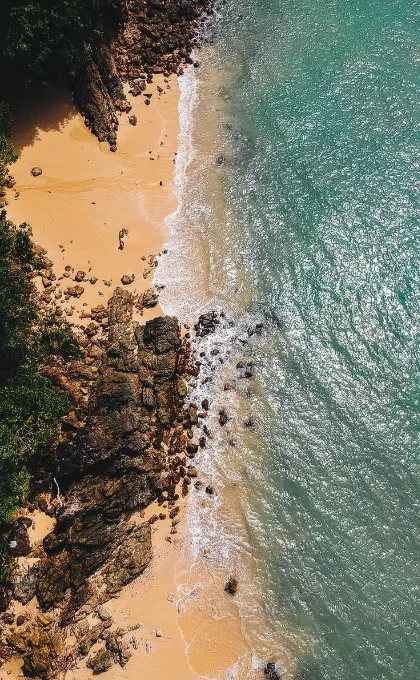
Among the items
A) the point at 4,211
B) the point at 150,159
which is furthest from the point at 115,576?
the point at 150,159

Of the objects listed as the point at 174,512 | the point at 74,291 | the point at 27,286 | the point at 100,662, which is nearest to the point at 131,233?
the point at 74,291

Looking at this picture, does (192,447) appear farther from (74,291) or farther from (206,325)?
(74,291)

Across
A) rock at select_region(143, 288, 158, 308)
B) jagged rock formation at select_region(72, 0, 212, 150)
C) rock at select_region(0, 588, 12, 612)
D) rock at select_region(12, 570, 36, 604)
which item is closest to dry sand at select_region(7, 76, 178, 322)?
rock at select_region(143, 288, 158, 308)

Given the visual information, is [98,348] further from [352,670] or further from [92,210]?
[352,670]

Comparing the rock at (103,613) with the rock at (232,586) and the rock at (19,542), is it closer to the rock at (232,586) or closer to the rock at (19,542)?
the rock at (19,542)

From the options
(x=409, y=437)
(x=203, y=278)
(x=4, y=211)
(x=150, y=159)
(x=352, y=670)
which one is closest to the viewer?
(x=352, y=670)

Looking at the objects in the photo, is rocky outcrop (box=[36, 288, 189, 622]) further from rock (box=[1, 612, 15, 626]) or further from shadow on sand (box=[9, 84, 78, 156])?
shadow on sand (box=[9, 84, 78, 156])
